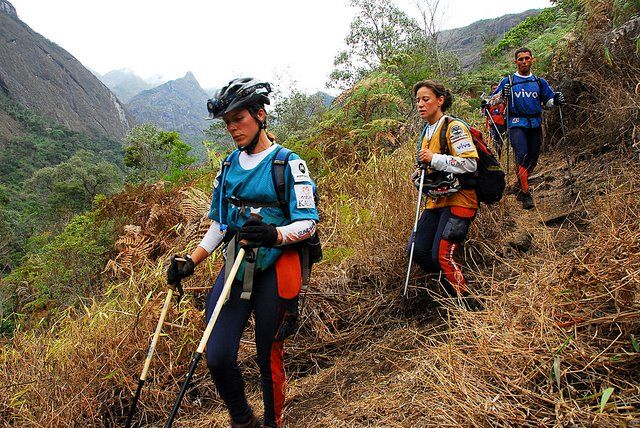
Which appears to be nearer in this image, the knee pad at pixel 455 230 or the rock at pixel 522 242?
the knee pad at pixel 455 230

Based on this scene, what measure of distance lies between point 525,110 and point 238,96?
4420 mm

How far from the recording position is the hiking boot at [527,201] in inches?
210

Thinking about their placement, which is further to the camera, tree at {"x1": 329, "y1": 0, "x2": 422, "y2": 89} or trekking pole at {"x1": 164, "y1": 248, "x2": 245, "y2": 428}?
tree at {"x1": 329, "y1": 0, "x2": 422, "y2": 89}

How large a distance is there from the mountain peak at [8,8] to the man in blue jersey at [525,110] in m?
168

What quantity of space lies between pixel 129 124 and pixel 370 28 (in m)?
148

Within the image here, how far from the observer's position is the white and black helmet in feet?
8.46

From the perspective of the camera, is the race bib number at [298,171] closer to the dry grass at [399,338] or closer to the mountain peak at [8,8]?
the dry grass at [399,338]

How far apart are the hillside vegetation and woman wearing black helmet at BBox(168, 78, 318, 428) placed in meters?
0.69

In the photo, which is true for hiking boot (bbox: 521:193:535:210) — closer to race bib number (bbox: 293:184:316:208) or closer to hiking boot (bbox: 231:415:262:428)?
race bib number (bbox: 293:184:316:208)

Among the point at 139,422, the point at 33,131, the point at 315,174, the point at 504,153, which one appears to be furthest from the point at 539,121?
the point at 33,131

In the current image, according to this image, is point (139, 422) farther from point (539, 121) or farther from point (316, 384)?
point (539, 121)

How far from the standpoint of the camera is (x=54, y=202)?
33000 millimetres

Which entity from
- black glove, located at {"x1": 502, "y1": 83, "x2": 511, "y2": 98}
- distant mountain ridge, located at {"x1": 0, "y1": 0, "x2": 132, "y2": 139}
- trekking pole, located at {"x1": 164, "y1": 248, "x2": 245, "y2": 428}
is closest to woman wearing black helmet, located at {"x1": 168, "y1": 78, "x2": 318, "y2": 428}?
trekking pole, located at {"x1": 164, "y1": 248, "x2": 245, "y2": 428}

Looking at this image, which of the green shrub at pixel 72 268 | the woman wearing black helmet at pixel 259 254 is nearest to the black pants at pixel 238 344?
the woman wearing black helmet at pixel 259 254
